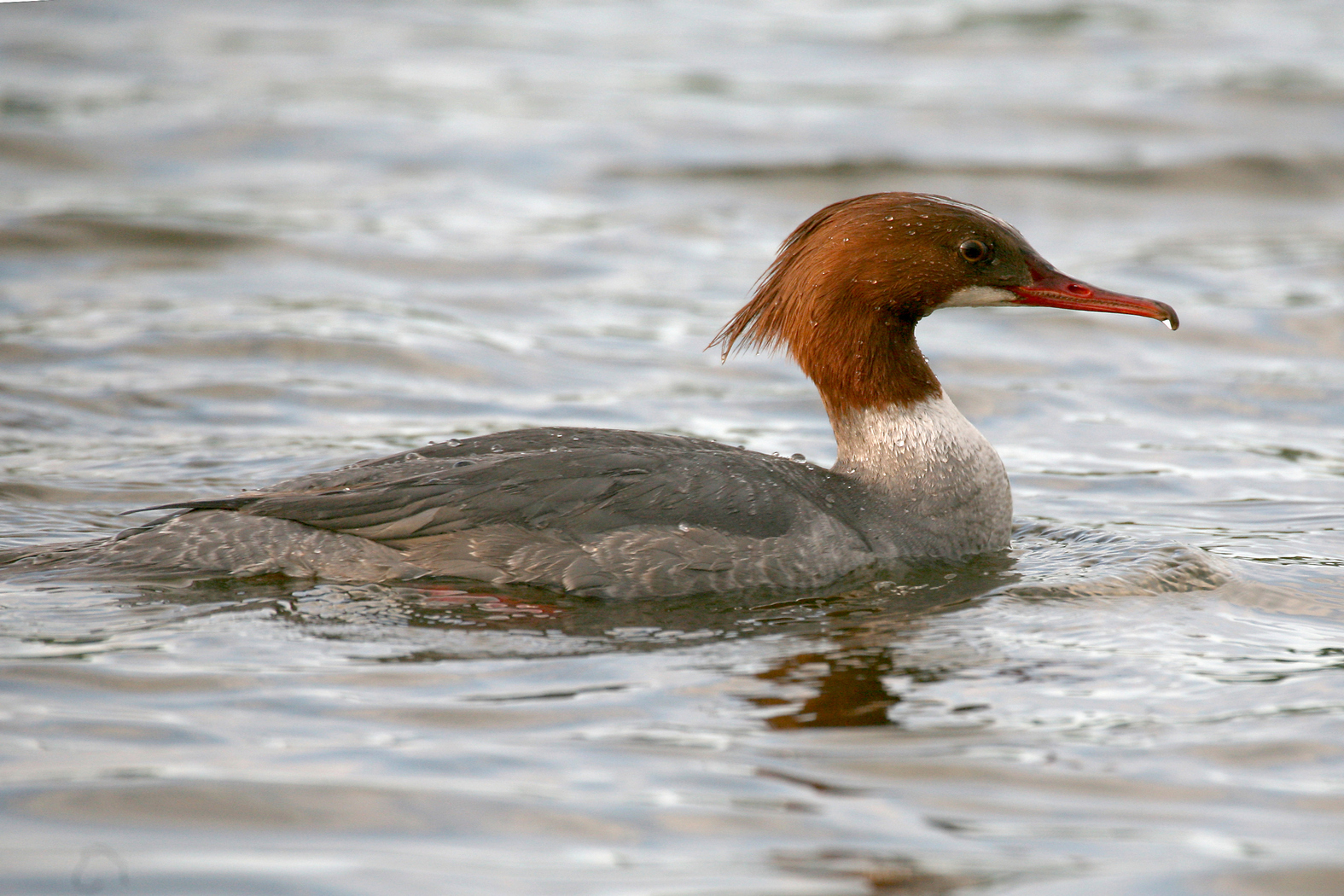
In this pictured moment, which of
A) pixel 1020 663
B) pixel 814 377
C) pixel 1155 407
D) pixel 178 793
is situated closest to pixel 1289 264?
pixel 1155 407

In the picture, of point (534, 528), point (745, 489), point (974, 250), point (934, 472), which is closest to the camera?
point (534, 528)

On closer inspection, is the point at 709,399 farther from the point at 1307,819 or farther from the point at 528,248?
the point at 1307,819

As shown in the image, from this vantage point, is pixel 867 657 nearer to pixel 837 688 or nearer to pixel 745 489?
pixel 837 688

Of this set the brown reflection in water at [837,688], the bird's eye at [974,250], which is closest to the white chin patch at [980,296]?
the bird's eye at [974,250]

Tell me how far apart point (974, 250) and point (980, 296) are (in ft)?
0.79

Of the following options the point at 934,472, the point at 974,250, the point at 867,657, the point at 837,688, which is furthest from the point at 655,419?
the point at 837,688

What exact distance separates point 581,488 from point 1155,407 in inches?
200

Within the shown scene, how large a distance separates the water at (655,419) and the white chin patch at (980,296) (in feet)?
3.99

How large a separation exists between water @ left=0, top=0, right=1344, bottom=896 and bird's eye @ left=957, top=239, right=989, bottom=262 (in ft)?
4.57

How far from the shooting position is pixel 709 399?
34.4ft

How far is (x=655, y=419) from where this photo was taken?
9.96 meters

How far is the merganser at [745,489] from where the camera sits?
21.9 feet

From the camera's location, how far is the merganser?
668 cm

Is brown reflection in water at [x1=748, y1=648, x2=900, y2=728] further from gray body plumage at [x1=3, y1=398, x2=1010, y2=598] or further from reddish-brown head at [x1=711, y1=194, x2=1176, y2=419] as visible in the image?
reddish-brown head at [x1=711, y1=194, x2=1176, y2=419]
